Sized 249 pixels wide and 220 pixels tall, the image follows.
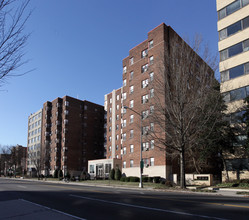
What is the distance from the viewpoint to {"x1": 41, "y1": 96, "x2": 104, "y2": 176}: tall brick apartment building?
77.8 metres

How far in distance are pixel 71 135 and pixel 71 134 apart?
320mm

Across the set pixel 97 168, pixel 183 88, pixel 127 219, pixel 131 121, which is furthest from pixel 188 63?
pixel 97 168

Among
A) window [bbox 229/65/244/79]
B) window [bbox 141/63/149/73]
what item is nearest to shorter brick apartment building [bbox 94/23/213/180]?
window [bbox 141/63/149/73]

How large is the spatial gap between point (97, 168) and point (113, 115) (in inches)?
743

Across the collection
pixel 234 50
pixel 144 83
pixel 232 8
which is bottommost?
pixel 144 83

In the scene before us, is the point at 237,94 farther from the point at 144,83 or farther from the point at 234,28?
the point at 144,83

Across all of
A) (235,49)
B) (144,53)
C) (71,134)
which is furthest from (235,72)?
(71,134)

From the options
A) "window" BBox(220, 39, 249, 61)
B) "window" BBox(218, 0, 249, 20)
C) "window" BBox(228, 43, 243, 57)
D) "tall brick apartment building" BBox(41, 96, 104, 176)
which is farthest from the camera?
"tall brick apartment building" BBox(41, 96, 104, 176)

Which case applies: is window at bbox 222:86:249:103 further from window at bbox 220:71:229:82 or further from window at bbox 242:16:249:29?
window at bbox 242:16:249:29

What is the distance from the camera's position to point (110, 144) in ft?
230

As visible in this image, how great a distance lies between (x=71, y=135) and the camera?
3110 inches

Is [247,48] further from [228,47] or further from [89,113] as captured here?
[89,113]

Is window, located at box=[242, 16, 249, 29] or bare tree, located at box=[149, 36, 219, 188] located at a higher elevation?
window, located at box=[242, 16, 249, 29]

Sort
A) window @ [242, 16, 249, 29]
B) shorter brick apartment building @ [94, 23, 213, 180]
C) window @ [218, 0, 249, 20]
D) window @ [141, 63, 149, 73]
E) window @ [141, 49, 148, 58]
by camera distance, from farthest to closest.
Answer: window @ [141, 49, 148, 58]
window @ [141, 63, 149, 73]
shorter brick apartment building @ [94, 23, 213, 180]
window @ [218, 0, 249, 20]
window @ [242, 16, 249, 29]
